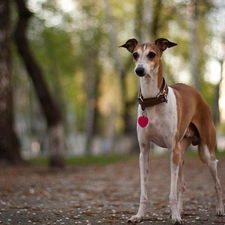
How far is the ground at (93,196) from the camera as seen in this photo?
6.94m

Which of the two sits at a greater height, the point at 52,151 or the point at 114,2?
the point at 114,2

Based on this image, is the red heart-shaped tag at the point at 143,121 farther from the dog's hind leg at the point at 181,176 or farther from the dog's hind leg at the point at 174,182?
the dog's hind leg at the point at 181,176

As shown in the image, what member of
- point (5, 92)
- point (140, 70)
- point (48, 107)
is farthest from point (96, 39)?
point (140, 70)

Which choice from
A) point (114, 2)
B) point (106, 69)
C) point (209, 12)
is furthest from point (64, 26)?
point (209, 12)

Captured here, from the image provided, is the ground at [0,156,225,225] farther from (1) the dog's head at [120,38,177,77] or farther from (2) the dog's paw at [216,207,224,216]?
(1) the dog's head at [120,38,177,77]

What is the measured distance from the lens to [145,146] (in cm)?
676

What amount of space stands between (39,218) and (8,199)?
266 cm

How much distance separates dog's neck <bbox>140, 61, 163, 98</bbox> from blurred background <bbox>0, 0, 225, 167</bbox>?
31.2 ft

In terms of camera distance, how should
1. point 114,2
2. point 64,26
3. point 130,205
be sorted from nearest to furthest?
point 130,205 < point 114,2 < point 64,26

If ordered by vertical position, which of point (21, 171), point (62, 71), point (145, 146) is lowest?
point (21, 171)

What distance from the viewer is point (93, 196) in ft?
33.2

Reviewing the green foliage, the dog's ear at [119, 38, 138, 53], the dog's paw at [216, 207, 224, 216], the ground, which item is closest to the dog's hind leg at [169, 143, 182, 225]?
the ground

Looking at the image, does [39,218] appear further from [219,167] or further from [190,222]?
[219,167]

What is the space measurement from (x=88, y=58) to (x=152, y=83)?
33.7m
